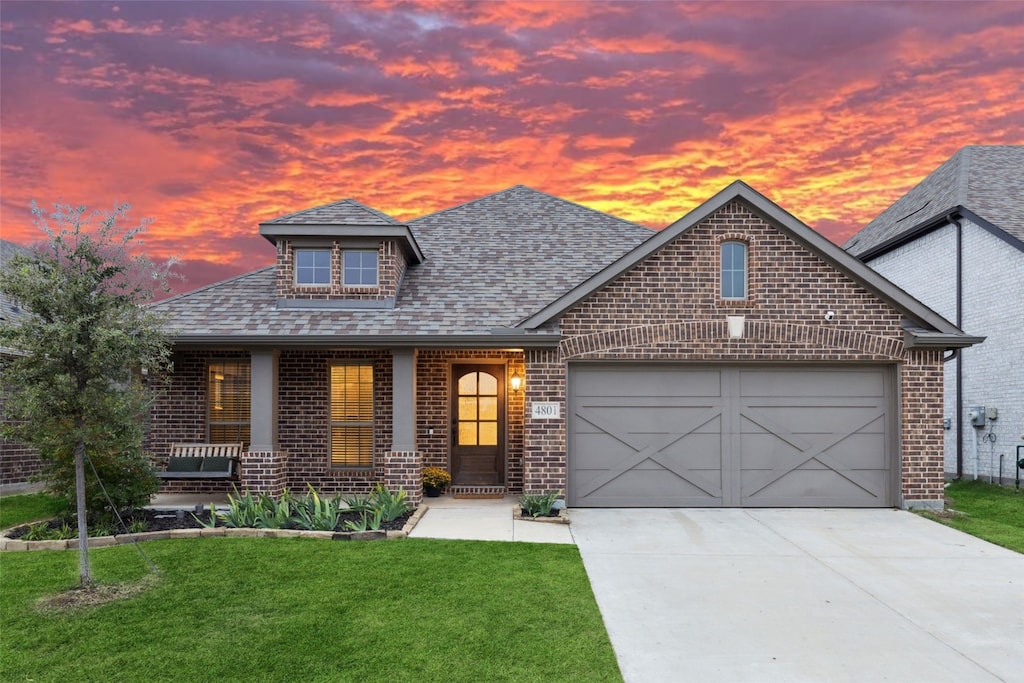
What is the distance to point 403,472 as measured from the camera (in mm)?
11250

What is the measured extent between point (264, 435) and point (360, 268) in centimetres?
354

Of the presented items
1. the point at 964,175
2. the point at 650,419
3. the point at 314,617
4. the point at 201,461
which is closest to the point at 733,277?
the point at 650,419

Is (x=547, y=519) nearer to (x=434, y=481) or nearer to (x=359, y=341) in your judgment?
(x=434, y=481)

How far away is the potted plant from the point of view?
1215 cm

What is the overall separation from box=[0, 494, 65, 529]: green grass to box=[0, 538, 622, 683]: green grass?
2.58 m

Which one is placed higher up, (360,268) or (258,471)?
(360,268)

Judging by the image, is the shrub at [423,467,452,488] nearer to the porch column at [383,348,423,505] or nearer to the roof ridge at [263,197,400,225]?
the porch column at [383,348,423,505]

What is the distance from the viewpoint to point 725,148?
1612 centimetres

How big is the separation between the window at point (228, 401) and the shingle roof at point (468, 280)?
1155 mm

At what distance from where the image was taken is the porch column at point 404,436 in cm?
1124

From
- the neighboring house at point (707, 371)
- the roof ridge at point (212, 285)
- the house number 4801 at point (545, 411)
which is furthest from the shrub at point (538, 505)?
the roof ridge at point (212, 285)

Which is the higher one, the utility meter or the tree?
the tree


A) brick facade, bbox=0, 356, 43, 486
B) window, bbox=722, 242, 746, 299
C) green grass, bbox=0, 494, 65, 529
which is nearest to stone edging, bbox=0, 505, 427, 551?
green grass, bbox=0, 494, 65, 529

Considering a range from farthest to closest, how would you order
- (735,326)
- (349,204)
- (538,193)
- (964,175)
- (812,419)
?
(964,175)
(538,193)
(349,204)
(812,419)
(735,326)
